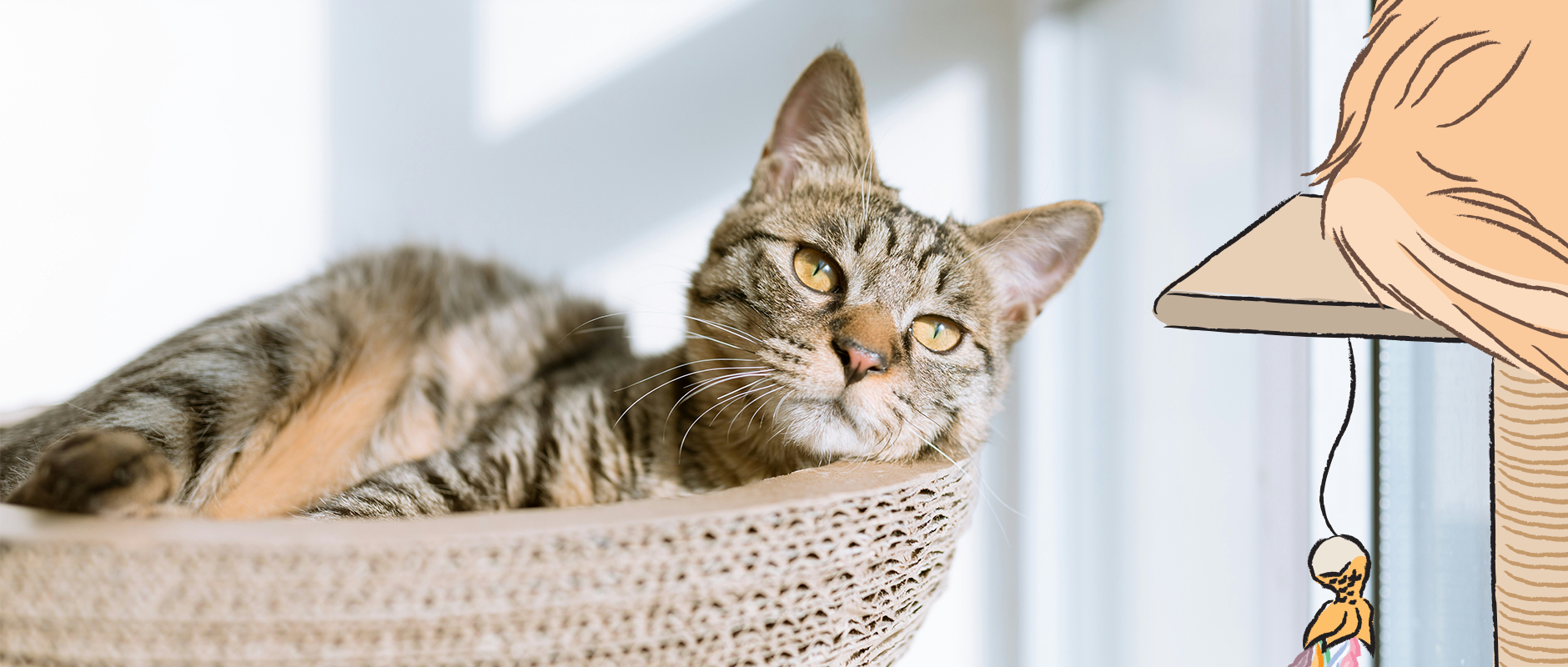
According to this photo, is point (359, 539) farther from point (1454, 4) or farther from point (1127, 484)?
point (1127, 484)

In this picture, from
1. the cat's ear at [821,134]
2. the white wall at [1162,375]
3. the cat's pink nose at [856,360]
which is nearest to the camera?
the cat's pink nose at [856,360]

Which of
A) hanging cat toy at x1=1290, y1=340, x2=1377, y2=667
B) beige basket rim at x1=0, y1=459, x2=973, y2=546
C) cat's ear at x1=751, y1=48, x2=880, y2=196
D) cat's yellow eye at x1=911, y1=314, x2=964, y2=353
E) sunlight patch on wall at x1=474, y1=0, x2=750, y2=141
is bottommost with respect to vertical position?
hanging cat toy at x1=1290, y1=340, x2=1377, y2=667

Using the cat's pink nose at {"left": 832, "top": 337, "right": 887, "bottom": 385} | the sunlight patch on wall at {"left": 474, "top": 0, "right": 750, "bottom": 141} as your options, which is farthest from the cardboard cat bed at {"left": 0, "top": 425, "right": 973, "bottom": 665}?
the sunlight patch on wall at {"left": 474, "top": 0, "right": 750, "bottom": 141}

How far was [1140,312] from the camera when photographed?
1.43 metres

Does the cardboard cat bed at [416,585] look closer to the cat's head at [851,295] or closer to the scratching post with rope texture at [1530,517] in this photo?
the cat's head at [851,295]

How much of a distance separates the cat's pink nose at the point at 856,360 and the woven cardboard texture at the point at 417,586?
26 cm

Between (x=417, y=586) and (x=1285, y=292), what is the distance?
0.84m

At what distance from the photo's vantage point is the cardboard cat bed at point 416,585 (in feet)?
1.81

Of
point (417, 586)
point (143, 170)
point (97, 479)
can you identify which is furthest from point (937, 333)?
point (143, 170)

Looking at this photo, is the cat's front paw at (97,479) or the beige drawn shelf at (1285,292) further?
the beige drawn shelf at (1285,292)

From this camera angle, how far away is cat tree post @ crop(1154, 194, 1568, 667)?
63 cm

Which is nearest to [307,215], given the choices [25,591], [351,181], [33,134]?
[351,181]

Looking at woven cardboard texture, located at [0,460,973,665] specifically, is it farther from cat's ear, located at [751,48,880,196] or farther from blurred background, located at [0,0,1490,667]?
blurred background, located at [0,0,1490,667]

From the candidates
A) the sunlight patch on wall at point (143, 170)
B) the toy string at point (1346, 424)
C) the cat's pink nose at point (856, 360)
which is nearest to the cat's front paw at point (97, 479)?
the cat's pink nose at point (856, 360)
